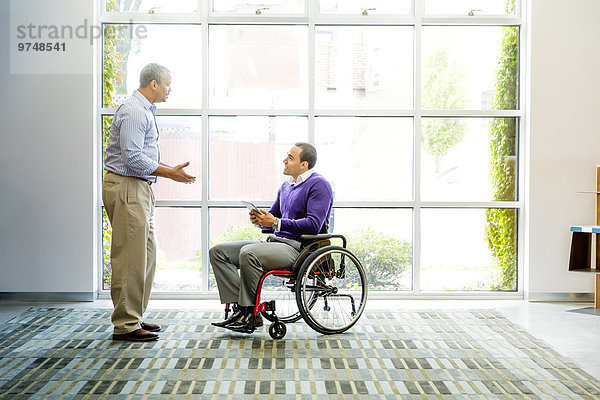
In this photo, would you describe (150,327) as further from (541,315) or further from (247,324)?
(541,315)

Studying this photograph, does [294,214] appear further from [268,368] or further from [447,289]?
[447,289]

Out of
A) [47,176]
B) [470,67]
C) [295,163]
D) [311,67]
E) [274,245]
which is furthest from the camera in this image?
[470,67]

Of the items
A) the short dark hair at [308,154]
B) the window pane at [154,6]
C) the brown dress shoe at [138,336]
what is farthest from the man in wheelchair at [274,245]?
the window pane at [154,6]

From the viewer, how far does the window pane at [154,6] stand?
520cm

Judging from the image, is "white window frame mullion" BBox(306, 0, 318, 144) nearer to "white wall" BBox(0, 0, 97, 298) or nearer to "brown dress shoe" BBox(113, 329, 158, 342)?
"white wall" BBox(0, 0, 97, 298)

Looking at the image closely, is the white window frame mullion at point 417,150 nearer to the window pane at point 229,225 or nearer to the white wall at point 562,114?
the white wall at point 562,114

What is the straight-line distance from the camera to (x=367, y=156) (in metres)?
5.26

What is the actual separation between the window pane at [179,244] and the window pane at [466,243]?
1.80 meters

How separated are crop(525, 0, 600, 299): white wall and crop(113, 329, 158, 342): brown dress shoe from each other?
9.84ft

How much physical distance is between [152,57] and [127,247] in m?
2.00

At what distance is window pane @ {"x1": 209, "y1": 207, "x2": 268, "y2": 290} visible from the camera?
523cm

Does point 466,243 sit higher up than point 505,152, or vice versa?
point 505,152

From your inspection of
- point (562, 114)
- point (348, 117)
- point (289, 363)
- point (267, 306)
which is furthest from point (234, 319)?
point (562, 114)

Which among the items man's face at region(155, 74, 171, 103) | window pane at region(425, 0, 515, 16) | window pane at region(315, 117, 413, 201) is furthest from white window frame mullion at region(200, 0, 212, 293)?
window pane at region(425, 0, 515, 16)
